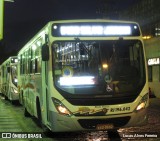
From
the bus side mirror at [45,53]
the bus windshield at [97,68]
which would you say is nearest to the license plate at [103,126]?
the bus windshield at [97,68]

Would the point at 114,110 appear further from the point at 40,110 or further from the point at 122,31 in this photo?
the point at 40,110

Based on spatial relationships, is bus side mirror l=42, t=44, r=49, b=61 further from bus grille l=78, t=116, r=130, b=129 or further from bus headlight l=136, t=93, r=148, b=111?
bus headlight l=136, t=93, r=148, b=111

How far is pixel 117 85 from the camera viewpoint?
10.4m

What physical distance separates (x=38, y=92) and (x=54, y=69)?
250cm

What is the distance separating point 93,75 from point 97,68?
20 cm

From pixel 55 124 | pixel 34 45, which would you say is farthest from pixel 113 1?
pixel 55 124

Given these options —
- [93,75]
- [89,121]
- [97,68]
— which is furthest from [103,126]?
[97,68]

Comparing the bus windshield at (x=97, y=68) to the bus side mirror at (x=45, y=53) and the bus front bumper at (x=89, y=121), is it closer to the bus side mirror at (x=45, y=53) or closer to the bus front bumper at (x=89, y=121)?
the bus side mirror at (x=45, y=53)

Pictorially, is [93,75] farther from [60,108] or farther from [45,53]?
[45,53]

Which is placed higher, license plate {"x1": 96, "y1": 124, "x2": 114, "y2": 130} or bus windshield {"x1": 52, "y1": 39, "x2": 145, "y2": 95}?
bus windshield {"x1": 52, "y1": 39, "x2": 145, "y2": 95}

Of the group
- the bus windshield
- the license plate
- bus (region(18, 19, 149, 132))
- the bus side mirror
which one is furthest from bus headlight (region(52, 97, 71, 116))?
the bus side mirror

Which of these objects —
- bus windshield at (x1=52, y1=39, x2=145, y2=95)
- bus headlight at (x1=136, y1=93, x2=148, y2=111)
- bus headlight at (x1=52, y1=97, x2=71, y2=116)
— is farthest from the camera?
bus headlight at (x1=136, y1=93, x2=148, y2=111)

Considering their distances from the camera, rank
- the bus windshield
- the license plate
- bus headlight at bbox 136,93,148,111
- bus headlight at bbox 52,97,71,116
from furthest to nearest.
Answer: bus headlight at bbox 136,93,148,111, the bus windshield, the license plate, bus headlight at bbox 52,97,71,116

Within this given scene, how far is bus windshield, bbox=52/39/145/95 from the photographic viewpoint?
403 inches
